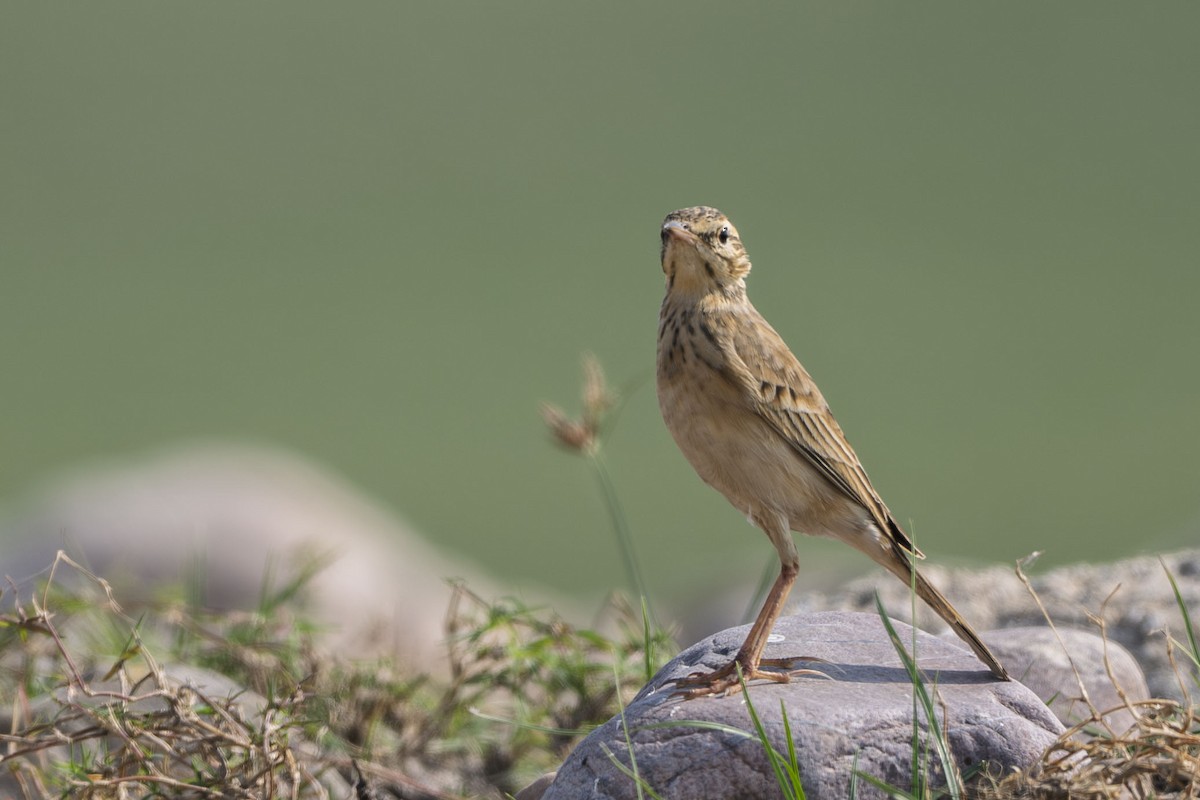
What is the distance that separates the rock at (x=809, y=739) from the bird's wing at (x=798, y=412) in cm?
70

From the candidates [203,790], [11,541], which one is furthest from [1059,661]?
[11,541]

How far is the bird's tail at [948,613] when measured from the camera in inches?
179

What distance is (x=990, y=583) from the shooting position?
7.26 m

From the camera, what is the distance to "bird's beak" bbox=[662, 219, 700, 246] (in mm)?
5074

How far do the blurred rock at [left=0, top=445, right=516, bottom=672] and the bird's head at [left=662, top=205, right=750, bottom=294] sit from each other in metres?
6.06

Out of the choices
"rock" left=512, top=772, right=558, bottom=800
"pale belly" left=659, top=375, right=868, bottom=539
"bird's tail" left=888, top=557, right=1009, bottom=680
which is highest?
"pale belly" left=659, top=375, right=868, bottom=539

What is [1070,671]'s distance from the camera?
520cm

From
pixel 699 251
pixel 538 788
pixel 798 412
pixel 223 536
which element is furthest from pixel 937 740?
pixel 223 536

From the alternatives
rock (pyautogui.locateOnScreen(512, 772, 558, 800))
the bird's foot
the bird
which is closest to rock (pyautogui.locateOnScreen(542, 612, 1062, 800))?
the bird's foot

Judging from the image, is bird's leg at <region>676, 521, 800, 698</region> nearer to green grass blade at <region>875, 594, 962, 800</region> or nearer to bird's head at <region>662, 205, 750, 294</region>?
green grass blade at <region>875, 594, 962, 800</region>

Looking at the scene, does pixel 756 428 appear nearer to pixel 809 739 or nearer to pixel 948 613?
pixel 948 613

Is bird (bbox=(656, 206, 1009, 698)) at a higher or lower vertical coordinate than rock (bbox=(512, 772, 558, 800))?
higher

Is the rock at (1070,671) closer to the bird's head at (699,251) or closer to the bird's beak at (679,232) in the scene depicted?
the bird's head at (699,251)

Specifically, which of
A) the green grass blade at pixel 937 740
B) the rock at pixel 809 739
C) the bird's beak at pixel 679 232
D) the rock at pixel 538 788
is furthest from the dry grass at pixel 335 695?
the bird's beak at pixel 679 232
